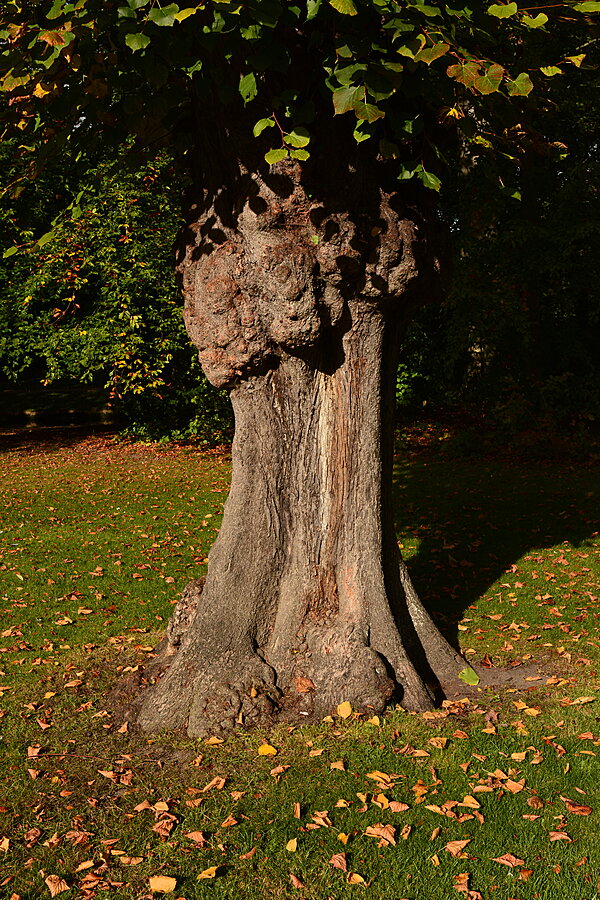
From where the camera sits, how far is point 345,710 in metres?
4.82

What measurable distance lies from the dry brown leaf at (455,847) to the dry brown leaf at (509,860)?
143 millimetres

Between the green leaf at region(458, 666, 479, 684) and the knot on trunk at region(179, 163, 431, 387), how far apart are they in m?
2.53

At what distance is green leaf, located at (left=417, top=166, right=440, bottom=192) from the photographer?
4.33 m

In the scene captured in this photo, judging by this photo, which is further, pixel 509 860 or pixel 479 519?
pixel 479 519

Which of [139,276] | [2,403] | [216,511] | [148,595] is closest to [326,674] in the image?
[148,595]

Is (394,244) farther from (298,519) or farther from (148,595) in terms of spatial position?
(148,595)

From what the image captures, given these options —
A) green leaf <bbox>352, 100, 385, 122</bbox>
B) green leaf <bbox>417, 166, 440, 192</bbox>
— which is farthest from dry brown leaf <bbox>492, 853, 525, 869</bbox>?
green leaf <bbox>352, 100, 385, 122</bbox>

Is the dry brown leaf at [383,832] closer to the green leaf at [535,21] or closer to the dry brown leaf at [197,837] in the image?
the dry brown leaf at [197,837]

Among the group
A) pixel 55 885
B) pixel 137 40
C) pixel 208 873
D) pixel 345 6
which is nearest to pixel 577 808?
pixel 208 873

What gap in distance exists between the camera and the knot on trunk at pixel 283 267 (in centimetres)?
461

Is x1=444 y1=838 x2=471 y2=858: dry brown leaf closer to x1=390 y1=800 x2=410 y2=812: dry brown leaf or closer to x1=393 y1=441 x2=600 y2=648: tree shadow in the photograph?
x1=390 y1=800 x2=410 y2=812: dry brown leaf

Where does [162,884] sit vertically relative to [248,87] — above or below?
below

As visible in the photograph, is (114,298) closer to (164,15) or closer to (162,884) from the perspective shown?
(164,15)

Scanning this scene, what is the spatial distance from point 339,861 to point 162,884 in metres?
0.80
